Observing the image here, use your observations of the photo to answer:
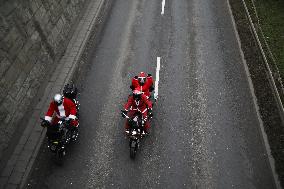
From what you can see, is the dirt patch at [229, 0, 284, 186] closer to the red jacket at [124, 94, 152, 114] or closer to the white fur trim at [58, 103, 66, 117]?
the red jacket at [124, 94, 152, 114]

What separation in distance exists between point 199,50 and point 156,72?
9.87 feet

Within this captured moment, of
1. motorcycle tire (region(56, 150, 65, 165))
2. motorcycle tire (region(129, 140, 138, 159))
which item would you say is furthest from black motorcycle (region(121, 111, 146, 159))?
motorcycle tire (region(56, 150, 65, 165))

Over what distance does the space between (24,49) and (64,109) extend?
3390 mm

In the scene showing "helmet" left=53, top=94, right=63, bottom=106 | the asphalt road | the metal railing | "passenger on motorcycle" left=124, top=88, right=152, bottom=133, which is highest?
"helmet" left=53, top=94, right=63, bottom=106

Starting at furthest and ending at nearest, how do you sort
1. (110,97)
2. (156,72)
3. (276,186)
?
(156,72), (110,97), (276,186)

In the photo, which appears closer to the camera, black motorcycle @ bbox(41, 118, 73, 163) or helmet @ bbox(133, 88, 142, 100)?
black motorcycle @ bbox(41, 118, 73, 163)

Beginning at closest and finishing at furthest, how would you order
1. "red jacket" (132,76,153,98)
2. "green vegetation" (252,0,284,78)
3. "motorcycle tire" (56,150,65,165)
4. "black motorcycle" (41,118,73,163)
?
"black motorcycle" (41,118,73,163) → "motorcycle tire" (56,150,65,165) → "red jacket" (132,76,153,98) → "green vegetation" (252,0,284,78)

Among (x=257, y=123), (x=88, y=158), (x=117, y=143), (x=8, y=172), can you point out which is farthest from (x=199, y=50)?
(x=8, y=172)

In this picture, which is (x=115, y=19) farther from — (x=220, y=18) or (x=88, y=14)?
(x=220, y=18)

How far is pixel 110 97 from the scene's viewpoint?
1393 centimetres

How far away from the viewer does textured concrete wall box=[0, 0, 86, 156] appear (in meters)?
11.2

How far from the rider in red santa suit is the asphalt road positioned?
1.46 m

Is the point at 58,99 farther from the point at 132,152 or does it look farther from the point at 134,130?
the point at 132,152

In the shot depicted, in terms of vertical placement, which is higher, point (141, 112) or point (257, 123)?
point (141, 112)
